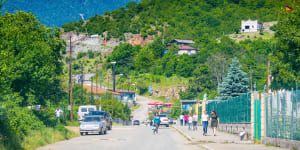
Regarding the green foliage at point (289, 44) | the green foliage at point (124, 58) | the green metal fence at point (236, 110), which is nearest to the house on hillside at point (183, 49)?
the green foliage at point (124, 58)

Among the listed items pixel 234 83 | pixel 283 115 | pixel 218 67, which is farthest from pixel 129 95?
pixel 283 115

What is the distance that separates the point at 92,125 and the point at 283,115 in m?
17.5

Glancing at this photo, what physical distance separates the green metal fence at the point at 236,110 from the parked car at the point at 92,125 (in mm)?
9787

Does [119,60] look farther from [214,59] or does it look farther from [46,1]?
[46,1]

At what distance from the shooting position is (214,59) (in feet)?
419

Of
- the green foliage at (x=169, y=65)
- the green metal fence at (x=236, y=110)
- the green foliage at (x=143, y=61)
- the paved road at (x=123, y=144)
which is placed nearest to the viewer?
the paved road at (x=123, y=144)

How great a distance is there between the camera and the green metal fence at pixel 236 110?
27.3 m

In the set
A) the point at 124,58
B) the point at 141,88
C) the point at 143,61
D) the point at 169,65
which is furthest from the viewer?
the point at 124,58

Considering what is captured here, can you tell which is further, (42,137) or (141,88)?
(141,88)

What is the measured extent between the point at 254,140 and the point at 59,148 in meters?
10.2

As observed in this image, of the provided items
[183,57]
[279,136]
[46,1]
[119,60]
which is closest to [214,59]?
[183,57]

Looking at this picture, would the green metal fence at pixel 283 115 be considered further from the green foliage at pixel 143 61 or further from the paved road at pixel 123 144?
the green foliage at pixel 143 61

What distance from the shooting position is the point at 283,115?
63.6ft

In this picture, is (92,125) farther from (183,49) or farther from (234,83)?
(183,49)
